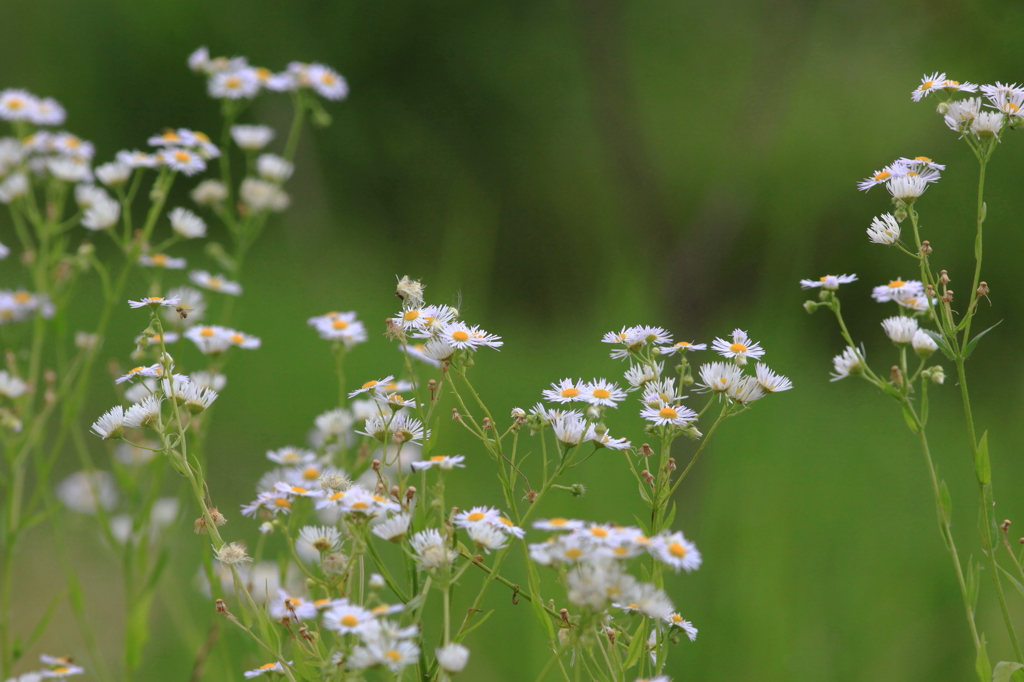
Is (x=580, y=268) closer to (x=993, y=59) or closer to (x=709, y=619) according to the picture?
(x=993, y=59)

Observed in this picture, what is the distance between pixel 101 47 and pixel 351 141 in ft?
5.42

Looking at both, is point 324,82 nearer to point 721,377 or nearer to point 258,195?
point 258,195

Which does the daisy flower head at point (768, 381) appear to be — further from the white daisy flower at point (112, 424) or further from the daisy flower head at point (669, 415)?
the white daisy flower at point (112, 424)

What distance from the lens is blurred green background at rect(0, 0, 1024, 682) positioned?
63.7 inches

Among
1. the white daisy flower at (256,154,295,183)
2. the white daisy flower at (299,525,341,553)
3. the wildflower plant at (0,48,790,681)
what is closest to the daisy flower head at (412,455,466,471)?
the wildflower plant at (0,48,790,681)

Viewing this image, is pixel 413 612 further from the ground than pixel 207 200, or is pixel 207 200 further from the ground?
pixel 207 200

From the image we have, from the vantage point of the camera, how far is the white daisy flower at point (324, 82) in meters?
1.39

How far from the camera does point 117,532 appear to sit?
5.78ft

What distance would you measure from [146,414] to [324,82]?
100 centimetres

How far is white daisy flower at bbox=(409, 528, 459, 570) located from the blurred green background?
0.76 metres

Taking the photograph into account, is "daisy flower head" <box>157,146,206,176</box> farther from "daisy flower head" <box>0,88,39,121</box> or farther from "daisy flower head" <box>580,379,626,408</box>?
"daisy flower head" <box>580,379,626,408</box>

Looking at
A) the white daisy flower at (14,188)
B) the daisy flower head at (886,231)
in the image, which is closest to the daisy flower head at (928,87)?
the daisy flower head at (886,231)

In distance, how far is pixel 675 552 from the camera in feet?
1.64

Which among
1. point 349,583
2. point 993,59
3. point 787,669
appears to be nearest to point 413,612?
point 349,583
